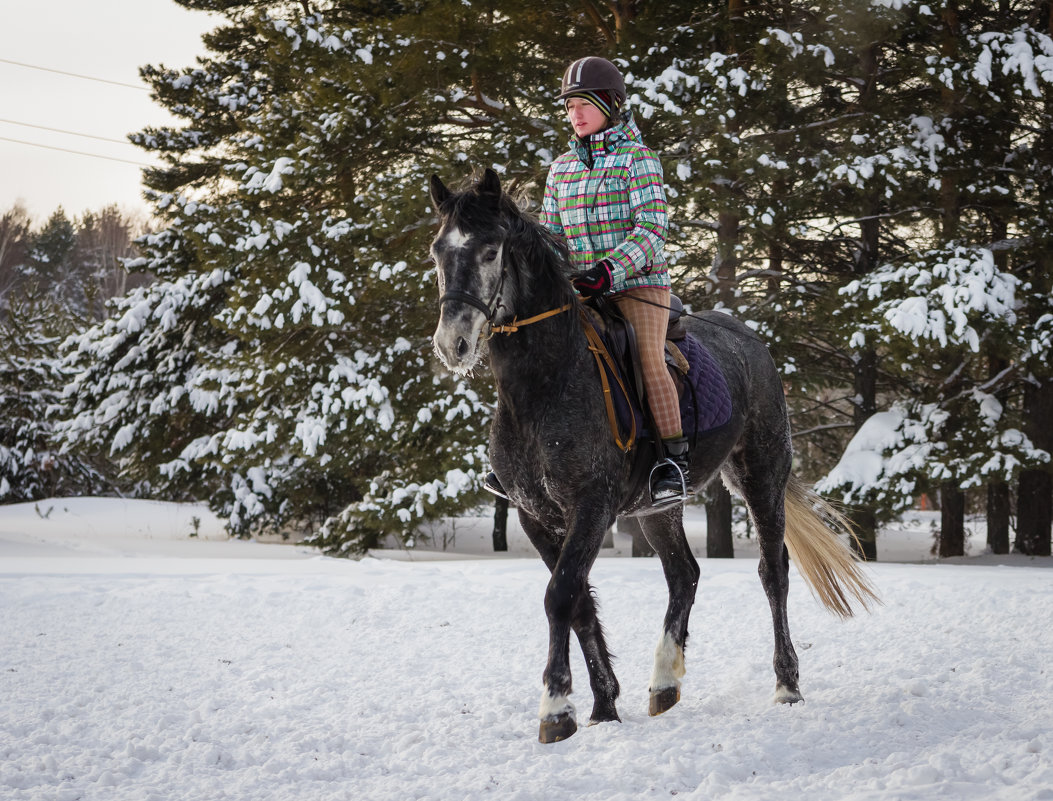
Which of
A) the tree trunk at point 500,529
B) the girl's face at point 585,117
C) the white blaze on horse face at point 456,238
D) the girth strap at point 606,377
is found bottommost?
the tree trunk at point 500,529

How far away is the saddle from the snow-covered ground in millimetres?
1467

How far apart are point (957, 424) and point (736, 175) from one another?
184 inches

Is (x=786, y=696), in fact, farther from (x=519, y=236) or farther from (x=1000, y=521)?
(x=1000, y=521)

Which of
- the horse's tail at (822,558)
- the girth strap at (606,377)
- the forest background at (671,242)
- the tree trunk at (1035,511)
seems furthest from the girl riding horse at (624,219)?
the tree trunk at (1035,511)

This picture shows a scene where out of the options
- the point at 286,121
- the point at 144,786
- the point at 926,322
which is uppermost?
the point at 286,121

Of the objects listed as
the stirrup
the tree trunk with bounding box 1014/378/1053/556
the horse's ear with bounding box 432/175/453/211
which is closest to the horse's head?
the horse's ear with bounding box 432/175/453/211

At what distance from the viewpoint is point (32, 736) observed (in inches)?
169

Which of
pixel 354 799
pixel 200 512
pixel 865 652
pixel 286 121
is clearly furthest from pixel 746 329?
pixel 200 512

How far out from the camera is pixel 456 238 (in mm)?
3809

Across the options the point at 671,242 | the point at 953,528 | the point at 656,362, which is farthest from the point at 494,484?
the point at 953,528

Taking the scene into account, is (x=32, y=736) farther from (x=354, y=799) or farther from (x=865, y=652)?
(x=865, y=652)

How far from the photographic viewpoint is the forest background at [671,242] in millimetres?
11945

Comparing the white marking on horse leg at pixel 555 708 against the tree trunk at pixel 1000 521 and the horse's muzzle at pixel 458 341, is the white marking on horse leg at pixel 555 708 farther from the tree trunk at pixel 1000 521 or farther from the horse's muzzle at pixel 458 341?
the tree trunk at pixel 1000 521

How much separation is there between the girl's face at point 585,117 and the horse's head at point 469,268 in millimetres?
871
